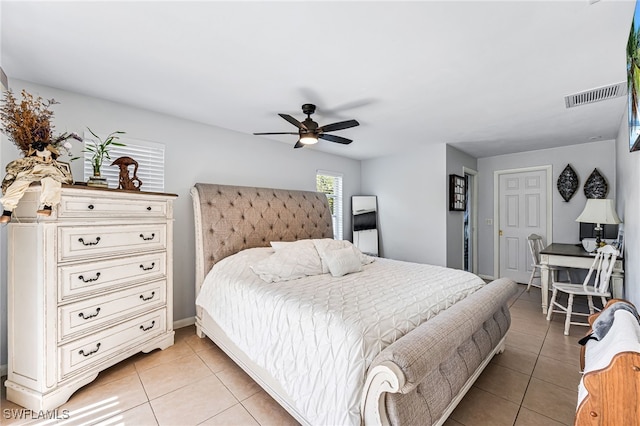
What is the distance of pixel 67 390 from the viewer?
72.8 inches

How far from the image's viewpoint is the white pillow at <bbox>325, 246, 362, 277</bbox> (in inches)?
103

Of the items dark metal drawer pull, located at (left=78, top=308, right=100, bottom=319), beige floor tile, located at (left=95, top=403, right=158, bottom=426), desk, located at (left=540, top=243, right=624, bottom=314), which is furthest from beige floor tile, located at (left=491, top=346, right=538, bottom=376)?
dark metal drawer pull, located at (left=78, top=308, right=100, bottom=319)

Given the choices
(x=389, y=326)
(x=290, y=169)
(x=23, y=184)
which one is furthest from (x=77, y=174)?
(x=389, y=326)

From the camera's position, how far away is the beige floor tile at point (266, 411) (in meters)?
1.70

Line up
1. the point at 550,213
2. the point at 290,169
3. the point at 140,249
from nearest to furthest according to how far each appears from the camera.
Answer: the point at 140,249 < the point at 290,169 < the point at 550,213

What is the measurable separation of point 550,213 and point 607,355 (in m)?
4.65

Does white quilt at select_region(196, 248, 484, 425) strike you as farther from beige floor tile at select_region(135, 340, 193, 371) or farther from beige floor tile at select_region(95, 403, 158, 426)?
beige floor tile at select_region(95, 403, 158, 426)

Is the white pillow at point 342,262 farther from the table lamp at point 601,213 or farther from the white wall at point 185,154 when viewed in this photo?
the table lamp at point 601,213

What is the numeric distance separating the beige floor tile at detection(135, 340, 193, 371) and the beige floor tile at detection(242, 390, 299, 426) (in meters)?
0.98

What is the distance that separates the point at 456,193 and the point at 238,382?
13.2 feet

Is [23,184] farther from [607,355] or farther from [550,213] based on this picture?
[550,213]

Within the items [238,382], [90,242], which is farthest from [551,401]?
[90,242]

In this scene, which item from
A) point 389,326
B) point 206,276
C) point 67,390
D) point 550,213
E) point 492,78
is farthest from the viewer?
point 550,213

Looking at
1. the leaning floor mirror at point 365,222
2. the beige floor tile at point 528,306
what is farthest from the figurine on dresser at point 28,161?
the beige floor tile at point 528,306
